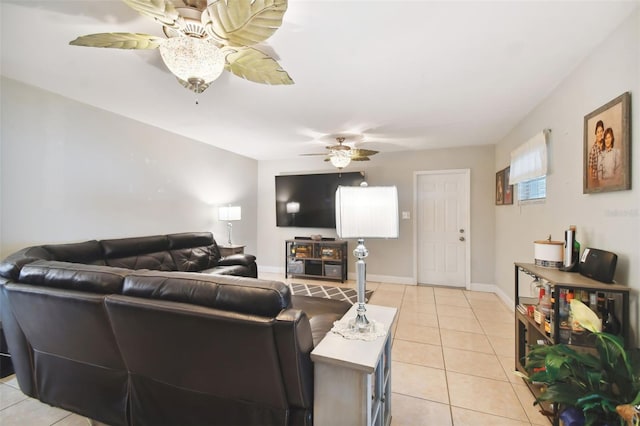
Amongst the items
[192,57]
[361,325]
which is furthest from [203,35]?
[361,325]

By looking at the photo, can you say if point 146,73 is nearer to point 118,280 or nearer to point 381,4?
point 118,280

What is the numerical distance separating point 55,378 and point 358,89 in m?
3.07

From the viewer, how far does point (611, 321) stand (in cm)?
146

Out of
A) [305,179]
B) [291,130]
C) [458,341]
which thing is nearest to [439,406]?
[458,341]

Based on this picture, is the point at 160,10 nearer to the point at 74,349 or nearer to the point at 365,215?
the point at 365,215

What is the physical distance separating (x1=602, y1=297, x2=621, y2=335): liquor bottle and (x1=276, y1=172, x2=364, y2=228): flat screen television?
3602 millimetres

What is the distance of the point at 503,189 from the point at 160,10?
4.27m

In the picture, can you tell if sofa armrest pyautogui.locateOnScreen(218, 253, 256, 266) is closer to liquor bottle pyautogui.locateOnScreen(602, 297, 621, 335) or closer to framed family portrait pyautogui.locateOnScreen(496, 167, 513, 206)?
liquor bottle pyautogui.locateOnScreen(602, 297, 621, 335)

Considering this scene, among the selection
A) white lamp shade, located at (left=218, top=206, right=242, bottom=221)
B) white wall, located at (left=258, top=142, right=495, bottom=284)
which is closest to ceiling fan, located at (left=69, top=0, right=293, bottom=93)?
white lamp shade, located at (left=218, top=206, right=242, bottom=221)

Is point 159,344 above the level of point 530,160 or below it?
below

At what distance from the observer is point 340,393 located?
106cm

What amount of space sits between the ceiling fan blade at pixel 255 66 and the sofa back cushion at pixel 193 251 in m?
2.75

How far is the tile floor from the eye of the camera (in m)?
1.68

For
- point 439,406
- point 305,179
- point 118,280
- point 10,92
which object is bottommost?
point 439,406
